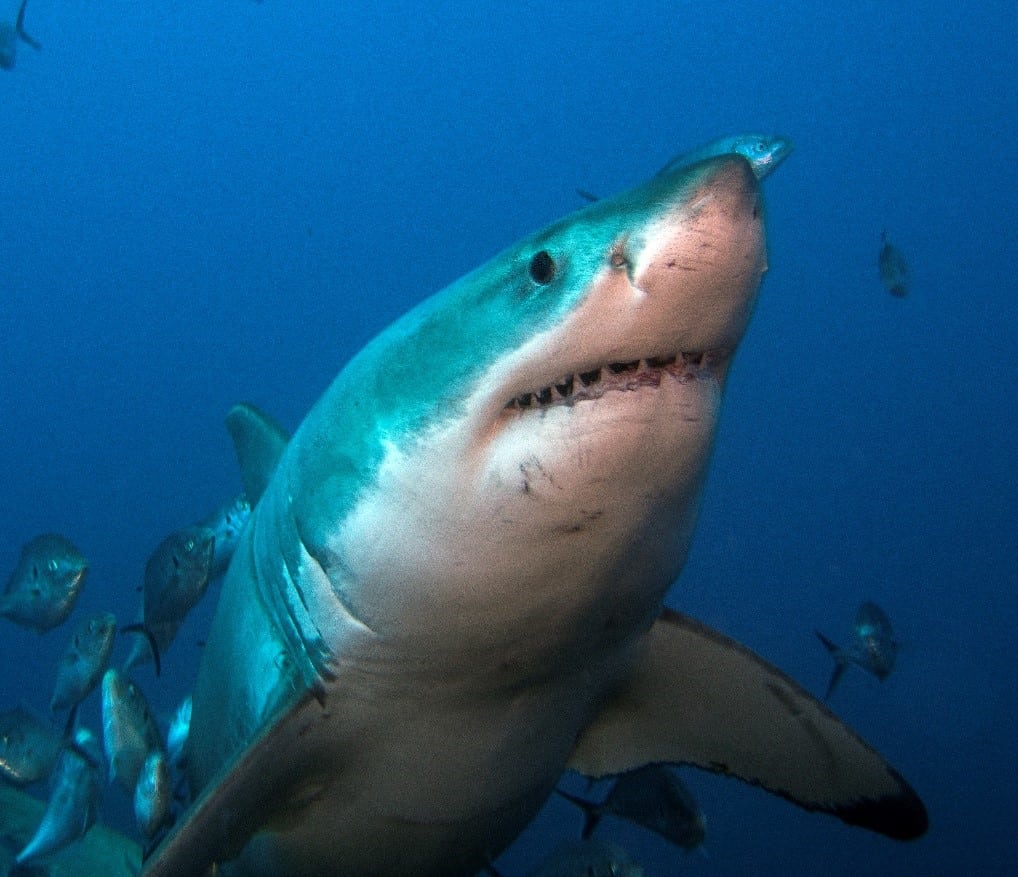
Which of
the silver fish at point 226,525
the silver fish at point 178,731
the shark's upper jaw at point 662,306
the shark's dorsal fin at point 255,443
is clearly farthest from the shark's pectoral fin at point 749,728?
the silver fish at point 226,525

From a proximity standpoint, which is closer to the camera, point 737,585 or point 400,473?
point 400,473

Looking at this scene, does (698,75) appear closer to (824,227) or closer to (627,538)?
(824,227)

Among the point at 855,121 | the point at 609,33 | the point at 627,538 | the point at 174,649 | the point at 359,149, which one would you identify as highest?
the point at 609,33

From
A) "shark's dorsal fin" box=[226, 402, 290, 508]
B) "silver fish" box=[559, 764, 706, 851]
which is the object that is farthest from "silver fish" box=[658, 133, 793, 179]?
"silver fish" box=[559, 764, 706, 851]

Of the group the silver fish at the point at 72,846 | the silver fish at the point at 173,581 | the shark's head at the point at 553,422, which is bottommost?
the silver fish at the point at 72,846

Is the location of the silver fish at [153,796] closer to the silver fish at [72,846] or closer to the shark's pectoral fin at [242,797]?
the shark's pectoral fin at [242,797]

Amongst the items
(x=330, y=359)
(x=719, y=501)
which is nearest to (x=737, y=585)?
(x=719, y=501)

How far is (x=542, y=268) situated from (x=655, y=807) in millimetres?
4021

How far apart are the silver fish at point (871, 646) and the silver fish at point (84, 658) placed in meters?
5.06

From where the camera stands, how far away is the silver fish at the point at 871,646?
6328mm

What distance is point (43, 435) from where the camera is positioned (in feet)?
300

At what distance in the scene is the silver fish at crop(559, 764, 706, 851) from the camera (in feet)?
15.3

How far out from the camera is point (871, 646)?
6.48 metres

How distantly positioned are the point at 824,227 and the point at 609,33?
34479 mm
